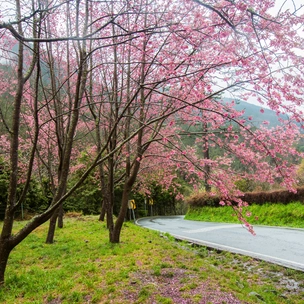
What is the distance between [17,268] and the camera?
5.82 metres

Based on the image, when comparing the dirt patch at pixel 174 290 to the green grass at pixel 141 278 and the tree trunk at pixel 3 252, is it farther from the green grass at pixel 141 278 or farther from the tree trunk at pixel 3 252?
the tree trunk at pixel 3 252

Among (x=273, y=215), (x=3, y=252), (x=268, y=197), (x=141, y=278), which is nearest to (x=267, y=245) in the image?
(x=141, y=278)

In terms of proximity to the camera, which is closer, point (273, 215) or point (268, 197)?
point (273, 215)

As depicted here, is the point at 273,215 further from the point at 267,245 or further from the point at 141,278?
the point at 141,278

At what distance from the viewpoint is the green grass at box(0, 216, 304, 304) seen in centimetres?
397

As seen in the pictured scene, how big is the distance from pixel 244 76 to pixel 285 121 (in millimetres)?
958

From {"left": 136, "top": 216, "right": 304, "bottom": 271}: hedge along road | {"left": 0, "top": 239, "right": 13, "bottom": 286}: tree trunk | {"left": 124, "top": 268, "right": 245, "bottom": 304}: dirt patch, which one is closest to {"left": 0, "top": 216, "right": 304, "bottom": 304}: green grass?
{"left": 124, "top": 268, "right": 245, "bottom": 304}: dirt patch

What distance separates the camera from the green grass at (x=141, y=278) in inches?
156

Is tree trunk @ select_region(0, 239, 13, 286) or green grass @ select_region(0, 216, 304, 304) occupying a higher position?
tree trunk @ select_region(0, 239, 13, 286)

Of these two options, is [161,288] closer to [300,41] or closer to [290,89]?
[290,89]

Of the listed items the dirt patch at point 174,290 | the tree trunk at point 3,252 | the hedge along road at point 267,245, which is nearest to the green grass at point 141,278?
the dirt patch at point 174,290

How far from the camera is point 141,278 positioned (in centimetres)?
468

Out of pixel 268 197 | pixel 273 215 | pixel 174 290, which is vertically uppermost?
pixel 268 197

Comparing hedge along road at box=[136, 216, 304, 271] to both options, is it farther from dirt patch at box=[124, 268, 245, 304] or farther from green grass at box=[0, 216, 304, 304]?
dirt patch at box=[124, 268, 245, 304]
